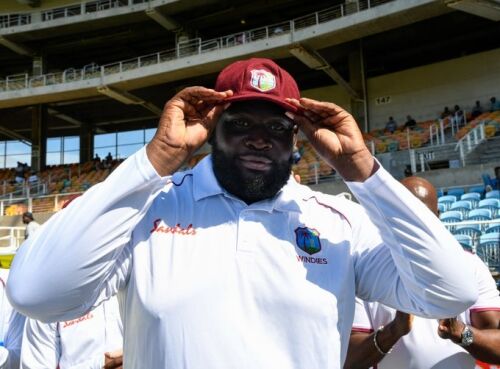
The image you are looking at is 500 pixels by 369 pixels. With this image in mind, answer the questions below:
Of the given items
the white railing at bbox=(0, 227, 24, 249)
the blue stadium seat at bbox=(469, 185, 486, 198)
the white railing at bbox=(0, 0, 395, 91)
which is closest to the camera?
the blue stadium seat at bbox=(469, 185, 486, 198)

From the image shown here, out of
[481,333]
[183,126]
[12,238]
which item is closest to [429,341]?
[481,333]

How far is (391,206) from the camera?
1504 millimetres

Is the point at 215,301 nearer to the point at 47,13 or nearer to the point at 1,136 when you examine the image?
the point at 47,13

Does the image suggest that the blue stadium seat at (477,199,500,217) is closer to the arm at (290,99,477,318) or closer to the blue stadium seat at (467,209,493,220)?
the blue stadium seat at (467,209,493,220)

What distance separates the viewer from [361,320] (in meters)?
2.40

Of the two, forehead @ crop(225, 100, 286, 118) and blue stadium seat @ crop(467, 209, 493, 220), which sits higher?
forehead @ crop(225, 100, 286, 118)

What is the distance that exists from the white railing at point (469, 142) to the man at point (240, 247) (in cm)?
1211

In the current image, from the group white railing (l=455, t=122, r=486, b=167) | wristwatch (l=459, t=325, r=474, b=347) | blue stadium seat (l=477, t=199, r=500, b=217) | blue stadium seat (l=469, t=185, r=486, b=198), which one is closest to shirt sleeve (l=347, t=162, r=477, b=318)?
wristwatch (l=459, t=325, r=474, b=347)

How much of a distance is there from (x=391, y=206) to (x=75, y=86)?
2193cm

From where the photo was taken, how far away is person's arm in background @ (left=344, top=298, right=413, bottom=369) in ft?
6.80

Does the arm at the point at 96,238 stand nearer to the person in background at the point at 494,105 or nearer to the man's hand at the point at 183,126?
the man's hand at the point at 183,126

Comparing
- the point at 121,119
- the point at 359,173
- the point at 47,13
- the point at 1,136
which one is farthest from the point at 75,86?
the point at 359,173

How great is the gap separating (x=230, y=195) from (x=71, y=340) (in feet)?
5.08

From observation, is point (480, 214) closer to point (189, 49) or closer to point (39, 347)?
point (39, 347)
